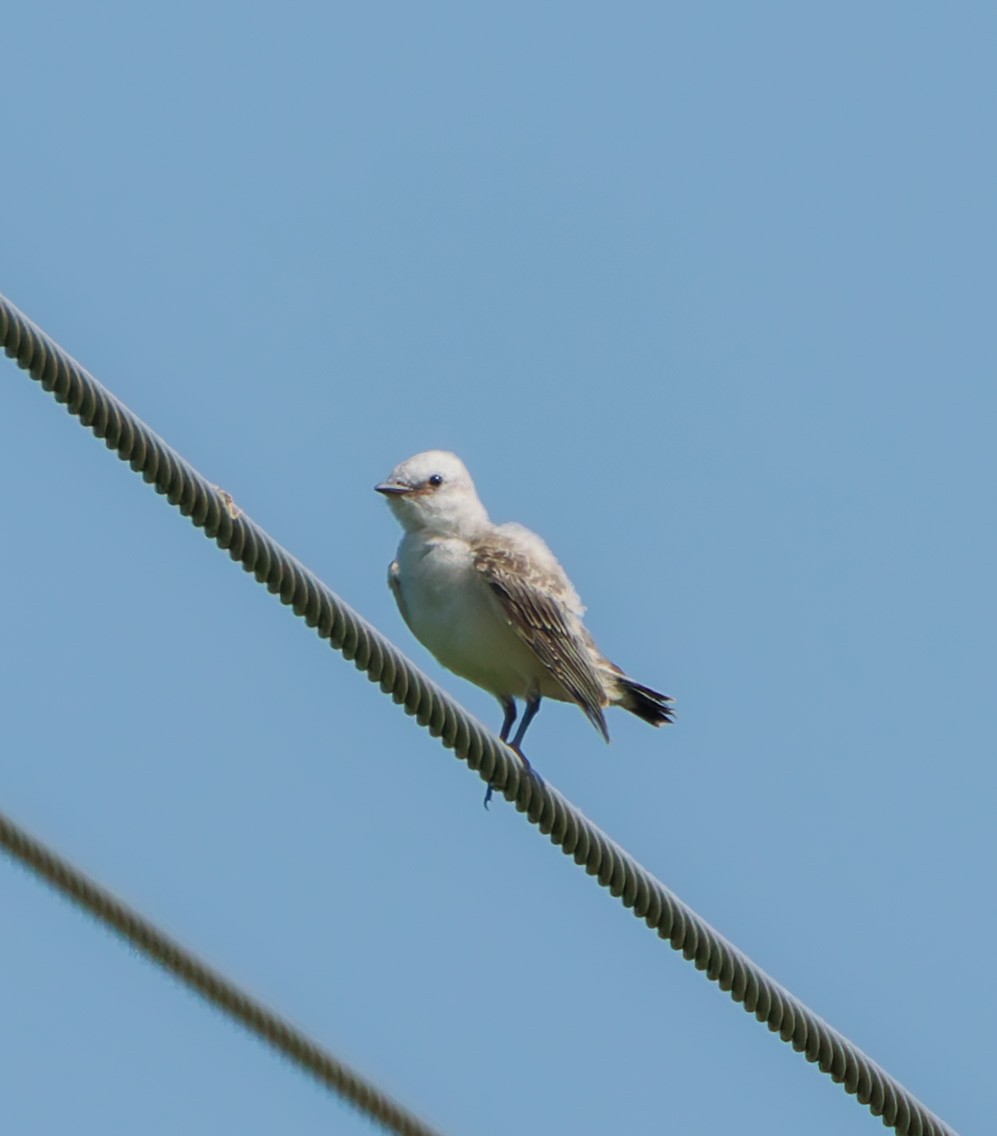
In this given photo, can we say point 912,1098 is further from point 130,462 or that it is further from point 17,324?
point 17,324

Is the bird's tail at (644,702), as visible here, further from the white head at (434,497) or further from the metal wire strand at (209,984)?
the metal wire strand at (209,984)

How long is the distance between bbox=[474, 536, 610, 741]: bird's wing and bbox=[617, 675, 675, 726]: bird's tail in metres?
0.74

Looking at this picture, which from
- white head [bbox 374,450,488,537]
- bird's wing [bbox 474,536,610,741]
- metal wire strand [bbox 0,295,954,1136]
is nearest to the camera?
metal wire strand [bbox 0,295,954,1136]

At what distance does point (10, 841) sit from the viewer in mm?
4941

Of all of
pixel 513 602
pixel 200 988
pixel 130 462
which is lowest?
pixel 200 988

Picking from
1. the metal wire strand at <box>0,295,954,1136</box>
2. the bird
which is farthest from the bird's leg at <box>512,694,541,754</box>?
the metal wire strand at <box>0,295,954,1136</box>

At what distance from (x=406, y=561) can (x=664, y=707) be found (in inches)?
66.1

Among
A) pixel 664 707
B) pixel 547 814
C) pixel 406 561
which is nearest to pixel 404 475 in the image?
pixel 406 561

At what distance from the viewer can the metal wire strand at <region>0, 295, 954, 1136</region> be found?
4961mm

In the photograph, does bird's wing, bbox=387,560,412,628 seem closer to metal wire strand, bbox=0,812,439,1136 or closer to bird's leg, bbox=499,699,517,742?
bird's leg, bbox=499,699,517,742

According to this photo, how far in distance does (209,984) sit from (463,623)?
13.2ft

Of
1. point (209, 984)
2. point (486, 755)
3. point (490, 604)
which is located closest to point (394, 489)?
point (490, 604)

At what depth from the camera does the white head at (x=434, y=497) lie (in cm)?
955

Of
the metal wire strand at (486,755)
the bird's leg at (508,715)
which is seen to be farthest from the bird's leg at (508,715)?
the metal wire strand at (486,755)
